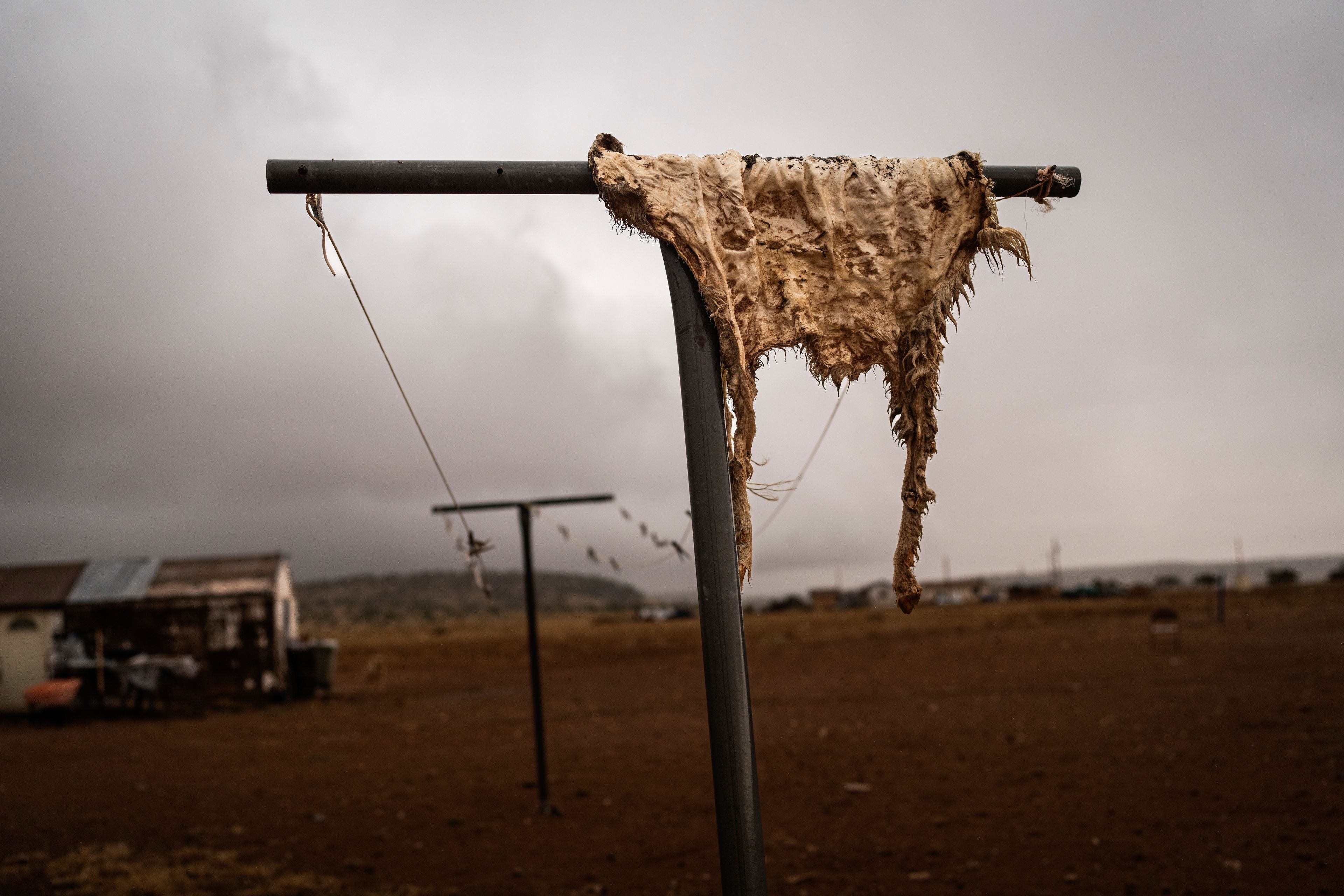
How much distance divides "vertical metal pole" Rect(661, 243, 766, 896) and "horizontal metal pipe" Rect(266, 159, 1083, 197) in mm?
525

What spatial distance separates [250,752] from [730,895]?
485 inches

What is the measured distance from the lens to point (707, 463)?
209 centimetres

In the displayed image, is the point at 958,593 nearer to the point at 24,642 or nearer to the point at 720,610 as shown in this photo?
the point at 24,642

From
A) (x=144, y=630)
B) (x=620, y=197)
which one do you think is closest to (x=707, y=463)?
(x=620, y=197)

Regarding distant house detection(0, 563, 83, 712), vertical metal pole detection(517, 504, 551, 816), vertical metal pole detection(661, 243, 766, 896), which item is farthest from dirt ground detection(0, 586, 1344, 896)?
vertical metal pole detection(661, 243, 766, 896)

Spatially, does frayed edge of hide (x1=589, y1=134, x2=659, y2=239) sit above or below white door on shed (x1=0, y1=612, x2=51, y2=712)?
above

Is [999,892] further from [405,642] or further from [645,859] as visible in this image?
[405,642]

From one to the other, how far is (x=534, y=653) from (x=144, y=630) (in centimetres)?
1452

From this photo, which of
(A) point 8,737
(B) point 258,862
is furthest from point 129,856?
(A) point 8,737

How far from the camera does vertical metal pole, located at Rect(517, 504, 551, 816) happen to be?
7758 millimetres

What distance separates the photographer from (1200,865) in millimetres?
5652

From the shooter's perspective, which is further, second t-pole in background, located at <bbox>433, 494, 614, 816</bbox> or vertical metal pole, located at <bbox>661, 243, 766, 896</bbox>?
second t-pole in background, located at <bbox>433, 494, 614, 816</bbox>

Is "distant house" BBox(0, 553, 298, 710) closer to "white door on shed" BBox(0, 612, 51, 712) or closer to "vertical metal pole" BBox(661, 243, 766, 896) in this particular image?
"white door on shed" BBox(0, 612, 51, 712)

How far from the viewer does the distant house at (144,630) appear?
17.6 m
